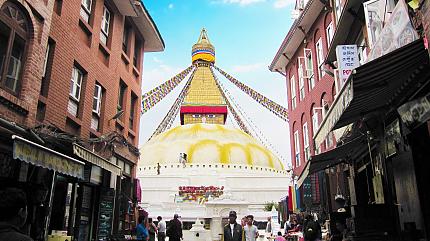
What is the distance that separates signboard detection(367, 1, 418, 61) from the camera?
592 centimetres

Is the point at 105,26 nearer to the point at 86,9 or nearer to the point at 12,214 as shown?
the point at 86,9

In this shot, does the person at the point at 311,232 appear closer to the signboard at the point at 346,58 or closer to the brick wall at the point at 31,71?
the signboard at the point at 346,58

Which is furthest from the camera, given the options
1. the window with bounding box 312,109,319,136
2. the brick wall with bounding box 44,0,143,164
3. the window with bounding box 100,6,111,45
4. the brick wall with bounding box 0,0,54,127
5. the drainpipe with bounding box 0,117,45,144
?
the window with bounding box 312,109,319,136

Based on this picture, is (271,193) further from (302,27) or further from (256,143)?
(302,27)

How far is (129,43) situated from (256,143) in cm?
3579

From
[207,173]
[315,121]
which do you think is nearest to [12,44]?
[315,121]

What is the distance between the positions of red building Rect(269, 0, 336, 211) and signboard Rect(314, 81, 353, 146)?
7.38 metres

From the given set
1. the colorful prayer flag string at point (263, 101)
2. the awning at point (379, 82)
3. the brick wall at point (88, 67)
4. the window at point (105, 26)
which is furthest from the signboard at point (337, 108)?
the colorful prayer flag string at point (263, 101)

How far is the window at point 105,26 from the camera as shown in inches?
564

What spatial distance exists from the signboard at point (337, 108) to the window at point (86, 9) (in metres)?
9.31

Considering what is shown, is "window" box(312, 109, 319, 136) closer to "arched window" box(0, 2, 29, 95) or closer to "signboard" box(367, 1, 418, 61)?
"signboard" box(367, 1, 418, 61)

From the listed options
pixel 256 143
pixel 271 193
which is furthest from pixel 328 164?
pixel 256 143

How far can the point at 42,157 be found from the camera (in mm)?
6680

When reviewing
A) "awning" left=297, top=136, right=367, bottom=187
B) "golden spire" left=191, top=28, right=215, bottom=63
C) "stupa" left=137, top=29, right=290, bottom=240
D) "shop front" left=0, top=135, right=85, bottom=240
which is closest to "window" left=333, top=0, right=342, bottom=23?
"awning" left=297, top=136, right=367, bottom=187
